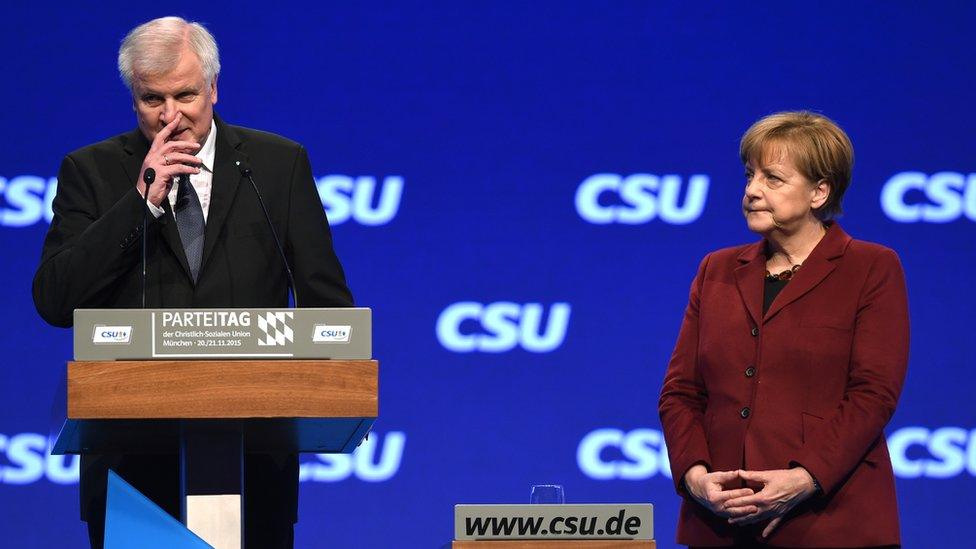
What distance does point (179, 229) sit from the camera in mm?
2551

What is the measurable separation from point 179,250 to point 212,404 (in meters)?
0.60

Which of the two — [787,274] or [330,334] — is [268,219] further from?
[787,274]

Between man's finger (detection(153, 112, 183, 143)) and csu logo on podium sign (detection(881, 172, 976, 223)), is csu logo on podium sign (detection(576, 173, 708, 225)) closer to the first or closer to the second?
csu logo on podium sign (detection(881, 172, 976, 223))

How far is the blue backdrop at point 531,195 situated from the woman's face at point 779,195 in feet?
4.92

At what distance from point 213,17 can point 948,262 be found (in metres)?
2.36

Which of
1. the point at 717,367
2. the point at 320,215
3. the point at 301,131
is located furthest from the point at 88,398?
the point at 301,131

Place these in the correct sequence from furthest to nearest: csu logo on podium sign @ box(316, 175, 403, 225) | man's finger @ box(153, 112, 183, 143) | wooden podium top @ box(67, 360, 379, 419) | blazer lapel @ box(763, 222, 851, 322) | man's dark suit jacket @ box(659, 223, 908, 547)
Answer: csu logo on podium sign @ box(316, 175, 403, 225), blazer lapel @ box(763, 222, 851, 322), man's dark suit jacket @ box(659, 223, 908, 547), man's finger @ box(153, 112, 183, 143), wooden podium top @ box(67, 360, 379, 419)

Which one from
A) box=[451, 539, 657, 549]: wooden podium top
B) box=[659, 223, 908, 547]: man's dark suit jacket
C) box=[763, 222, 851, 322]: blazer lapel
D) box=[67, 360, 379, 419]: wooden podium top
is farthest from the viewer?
box=[763, 222, 851, 322]: blazer lapel

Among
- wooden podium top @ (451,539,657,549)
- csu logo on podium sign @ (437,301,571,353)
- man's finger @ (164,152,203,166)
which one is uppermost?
man's finger @ (164,152,203,166)

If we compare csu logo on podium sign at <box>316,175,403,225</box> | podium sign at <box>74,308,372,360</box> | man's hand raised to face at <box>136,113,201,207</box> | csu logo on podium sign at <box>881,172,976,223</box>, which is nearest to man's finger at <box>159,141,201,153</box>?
man's hand raised to face at <box>136,113,201,207</box>

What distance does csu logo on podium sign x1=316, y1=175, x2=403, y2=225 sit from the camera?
4168mm

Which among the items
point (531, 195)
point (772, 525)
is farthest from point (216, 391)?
point (531, 195)

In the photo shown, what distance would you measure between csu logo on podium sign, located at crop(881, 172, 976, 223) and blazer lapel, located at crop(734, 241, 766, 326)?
1561 millimetres

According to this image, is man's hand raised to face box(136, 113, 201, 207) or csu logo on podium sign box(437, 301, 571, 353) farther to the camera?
csu logo on podium sign box(437, 301, 571, 353)
